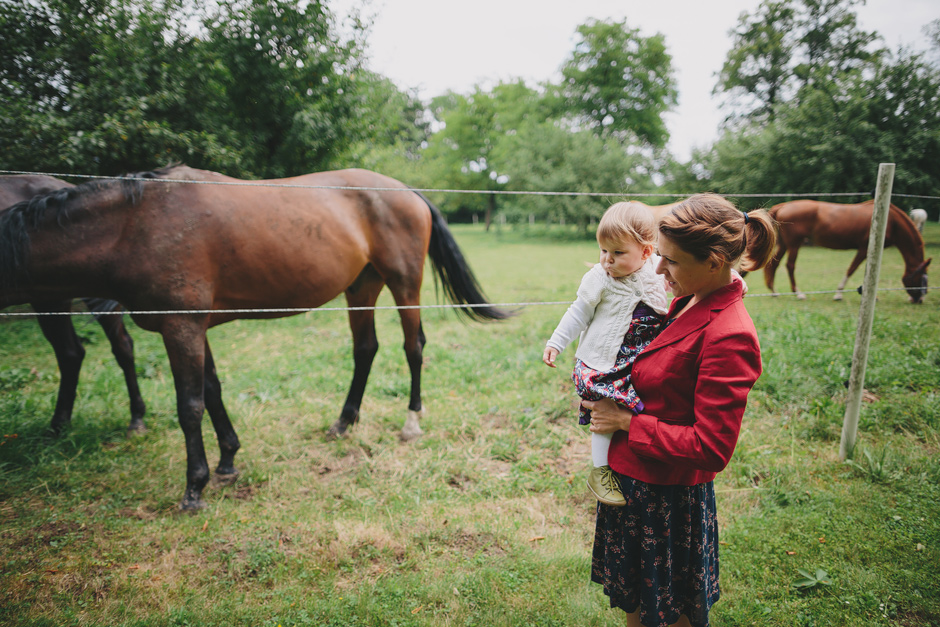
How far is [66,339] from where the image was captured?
3637mm

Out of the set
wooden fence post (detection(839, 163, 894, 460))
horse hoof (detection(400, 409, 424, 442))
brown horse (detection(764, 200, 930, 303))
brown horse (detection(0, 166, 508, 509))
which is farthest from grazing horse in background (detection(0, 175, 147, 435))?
brown horse (detection(764, 200, 930, 303))

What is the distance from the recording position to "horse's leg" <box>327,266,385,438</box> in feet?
12.4

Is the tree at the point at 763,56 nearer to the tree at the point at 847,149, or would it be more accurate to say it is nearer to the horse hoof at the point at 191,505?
the tree at the point at 847,149

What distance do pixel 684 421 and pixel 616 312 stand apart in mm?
379

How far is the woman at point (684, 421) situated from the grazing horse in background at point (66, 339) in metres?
4.15

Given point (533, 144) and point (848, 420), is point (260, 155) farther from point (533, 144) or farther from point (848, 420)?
point (533, 144)

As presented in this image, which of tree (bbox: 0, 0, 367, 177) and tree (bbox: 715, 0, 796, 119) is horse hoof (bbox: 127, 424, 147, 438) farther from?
tree (bbox: 715, 0, 796, 119)

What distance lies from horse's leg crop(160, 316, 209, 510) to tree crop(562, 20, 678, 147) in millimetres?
28643

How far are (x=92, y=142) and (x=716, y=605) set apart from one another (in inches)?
273

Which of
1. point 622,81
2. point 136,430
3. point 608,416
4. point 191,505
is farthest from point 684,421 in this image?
point 622,81

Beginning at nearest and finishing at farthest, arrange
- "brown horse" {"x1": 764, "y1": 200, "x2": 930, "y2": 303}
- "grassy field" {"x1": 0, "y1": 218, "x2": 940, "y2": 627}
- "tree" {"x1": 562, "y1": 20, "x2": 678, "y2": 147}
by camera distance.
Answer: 1. "grassy field" {"x1": 0, "y1": 218, "x2": 940, "y2": 627}
2. "brown horse" {"x1": 764, "y1": 200, "x2": 930, "y2": 303}
3. "tree" {"x1": 562, "y1": 20, "x2": 678, "y2": 147}

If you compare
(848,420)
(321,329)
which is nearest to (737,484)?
(848,420)

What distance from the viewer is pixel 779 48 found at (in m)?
17.4

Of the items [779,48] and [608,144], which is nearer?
[779,48]
